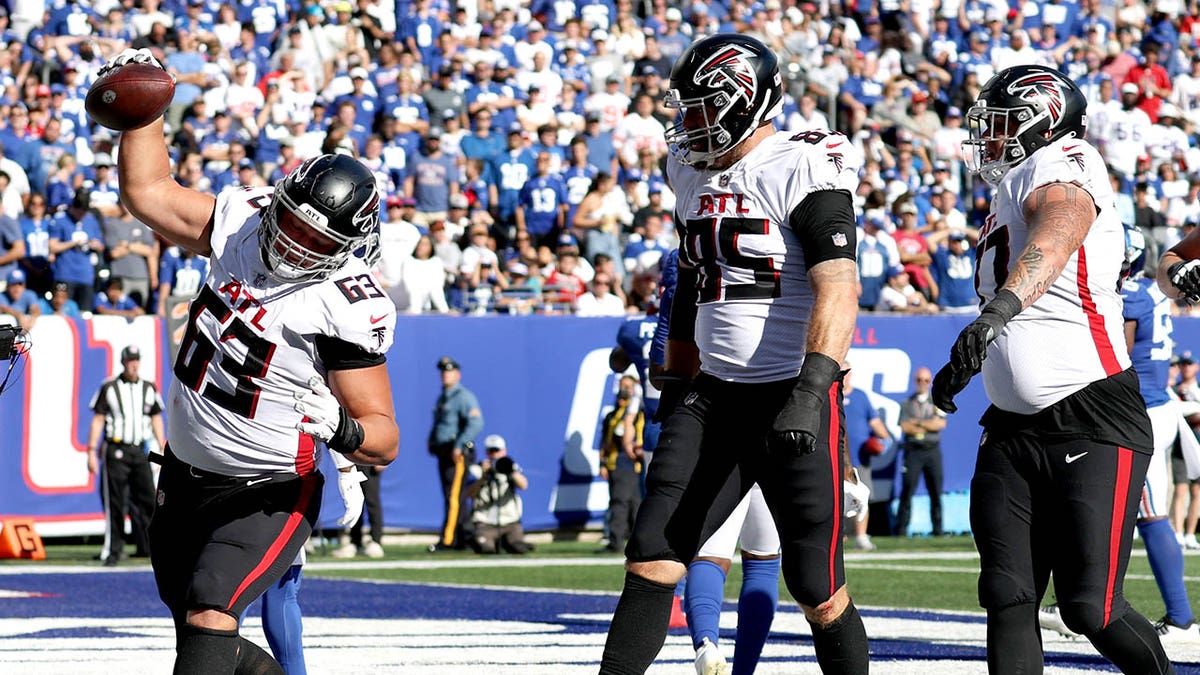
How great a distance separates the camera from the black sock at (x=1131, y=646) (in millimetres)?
4734

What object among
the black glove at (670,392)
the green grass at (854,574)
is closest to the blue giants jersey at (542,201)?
the green grass at (854,574)

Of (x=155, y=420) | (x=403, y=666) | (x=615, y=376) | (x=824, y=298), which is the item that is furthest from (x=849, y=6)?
(x=824, y=298)

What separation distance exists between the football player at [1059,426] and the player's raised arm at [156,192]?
189 centimetres

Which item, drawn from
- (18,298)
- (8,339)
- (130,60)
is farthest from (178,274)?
(130,60)

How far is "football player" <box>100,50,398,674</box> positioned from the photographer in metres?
9.60

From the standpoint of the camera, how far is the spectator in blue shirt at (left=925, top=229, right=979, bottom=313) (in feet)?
57.2

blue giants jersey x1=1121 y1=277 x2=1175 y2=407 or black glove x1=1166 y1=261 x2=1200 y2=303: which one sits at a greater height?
black glove x1=1166 y1=261 x2=1200 y2=303

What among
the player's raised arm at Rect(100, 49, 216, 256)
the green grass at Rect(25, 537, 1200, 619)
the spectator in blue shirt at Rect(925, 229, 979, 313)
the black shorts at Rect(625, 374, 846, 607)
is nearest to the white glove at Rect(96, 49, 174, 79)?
the player's raised arm at Rect(100, 49, 216, 256)

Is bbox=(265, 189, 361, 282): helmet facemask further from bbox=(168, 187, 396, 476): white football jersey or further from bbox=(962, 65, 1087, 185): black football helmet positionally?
bbox=(962, 65, 1087, 185): black football helmet

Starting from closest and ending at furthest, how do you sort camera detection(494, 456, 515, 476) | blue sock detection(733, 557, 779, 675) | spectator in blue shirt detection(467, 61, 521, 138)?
blue sock detection(733, 557, 779, 675), camera detection(494, 456, 515, 476), spectator in blue shirt detection(467, 61, 521, 138)

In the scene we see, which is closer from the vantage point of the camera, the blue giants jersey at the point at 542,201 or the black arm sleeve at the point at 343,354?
the black arm sleeve at the point at 343,354

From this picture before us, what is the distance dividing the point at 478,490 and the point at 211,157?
4.02 metres

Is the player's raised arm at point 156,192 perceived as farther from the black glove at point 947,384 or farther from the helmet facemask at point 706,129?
the black glove at point 947,384

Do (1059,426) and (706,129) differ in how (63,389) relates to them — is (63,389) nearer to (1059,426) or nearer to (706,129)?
(706,129)
